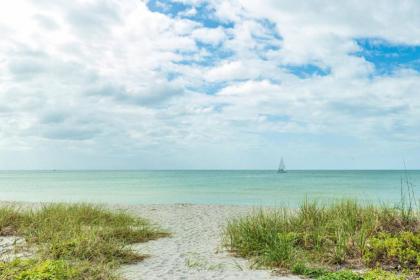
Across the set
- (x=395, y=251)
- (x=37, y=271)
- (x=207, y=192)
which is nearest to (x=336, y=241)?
(x=395, y=251)

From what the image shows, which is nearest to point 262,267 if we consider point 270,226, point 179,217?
point 270,226

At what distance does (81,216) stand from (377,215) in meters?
8.56

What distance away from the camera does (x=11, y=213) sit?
41.4ft

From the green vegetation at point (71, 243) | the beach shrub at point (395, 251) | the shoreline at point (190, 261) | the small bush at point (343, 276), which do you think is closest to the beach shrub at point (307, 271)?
the shoreline at point (190, 261)

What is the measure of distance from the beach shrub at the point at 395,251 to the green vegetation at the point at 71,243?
4.75 metres

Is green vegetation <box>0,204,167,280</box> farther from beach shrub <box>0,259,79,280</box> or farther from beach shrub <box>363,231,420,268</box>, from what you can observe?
beach shrub <box>363,231,420,268</box>

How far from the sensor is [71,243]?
8414 millimetres

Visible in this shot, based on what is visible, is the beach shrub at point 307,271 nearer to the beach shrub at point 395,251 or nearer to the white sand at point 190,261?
the white sand at point 190,261

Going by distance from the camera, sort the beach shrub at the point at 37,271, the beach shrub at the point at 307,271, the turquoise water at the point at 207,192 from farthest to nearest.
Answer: the turquoise water at the point at 207,192, the beach shrub at the point at 307,271, the beach shrub at the point at 37,271

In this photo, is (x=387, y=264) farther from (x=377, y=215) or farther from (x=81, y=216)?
(x=81, y=216)

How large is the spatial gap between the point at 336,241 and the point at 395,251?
1.40 metres

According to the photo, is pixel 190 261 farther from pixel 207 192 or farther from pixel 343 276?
pixel 207 192

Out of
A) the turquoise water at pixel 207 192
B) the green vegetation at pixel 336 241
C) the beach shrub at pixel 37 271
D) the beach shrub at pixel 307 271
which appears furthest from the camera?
the turquoise water at pixel 207 192

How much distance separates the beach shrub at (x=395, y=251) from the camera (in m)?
8.00
